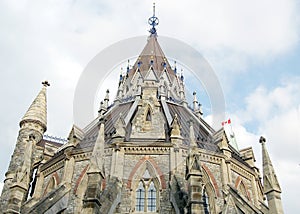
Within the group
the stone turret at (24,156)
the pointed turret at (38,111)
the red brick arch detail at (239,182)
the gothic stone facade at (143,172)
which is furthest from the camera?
the pointed turret at (38,111)

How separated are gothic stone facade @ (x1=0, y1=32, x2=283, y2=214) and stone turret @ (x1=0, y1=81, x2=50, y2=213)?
0.06m

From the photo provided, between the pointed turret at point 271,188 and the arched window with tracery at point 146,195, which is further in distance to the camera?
the arched window with tracery at point 146,195

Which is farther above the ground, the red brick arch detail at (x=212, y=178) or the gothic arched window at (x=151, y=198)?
the red brick arch detail at (x=212, y=178)

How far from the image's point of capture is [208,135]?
2355cm

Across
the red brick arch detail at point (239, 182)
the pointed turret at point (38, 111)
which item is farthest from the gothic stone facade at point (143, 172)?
the pointed turret at point (38, 111)

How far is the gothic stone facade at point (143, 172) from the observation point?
16547 millimetres

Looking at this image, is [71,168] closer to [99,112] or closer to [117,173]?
[117,173]

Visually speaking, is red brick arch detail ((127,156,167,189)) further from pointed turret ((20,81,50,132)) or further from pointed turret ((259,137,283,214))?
pointed turret ((20,81,50,132))

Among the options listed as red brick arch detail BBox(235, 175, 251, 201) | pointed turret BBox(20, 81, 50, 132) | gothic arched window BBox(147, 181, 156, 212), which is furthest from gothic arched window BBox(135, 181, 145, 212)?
pointed turret BBox(20, 81, 50, 132)

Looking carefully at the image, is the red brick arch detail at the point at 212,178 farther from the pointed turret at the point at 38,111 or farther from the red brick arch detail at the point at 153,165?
the pointed turret at the point at 38,111

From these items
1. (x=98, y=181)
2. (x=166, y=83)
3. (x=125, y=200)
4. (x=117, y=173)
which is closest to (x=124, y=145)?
(x=117, y=173)

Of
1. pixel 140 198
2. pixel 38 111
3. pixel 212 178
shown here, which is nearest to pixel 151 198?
pixel 140 198

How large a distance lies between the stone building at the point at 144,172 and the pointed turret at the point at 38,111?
196 centimetres

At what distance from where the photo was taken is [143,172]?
18.9 meters
